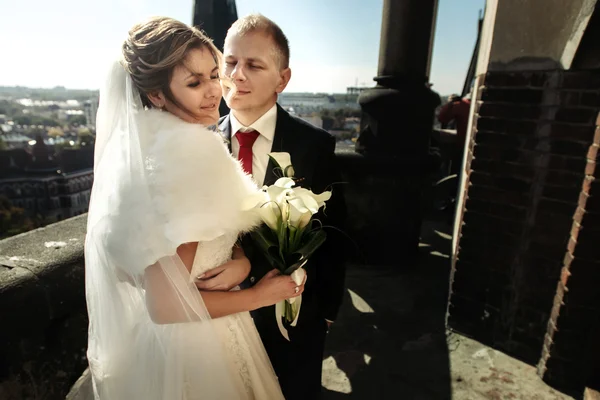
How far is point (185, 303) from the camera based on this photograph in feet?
3.91

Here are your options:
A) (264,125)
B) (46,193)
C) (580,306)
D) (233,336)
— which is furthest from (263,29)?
(46,193)

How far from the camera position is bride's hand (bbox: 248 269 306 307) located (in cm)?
136

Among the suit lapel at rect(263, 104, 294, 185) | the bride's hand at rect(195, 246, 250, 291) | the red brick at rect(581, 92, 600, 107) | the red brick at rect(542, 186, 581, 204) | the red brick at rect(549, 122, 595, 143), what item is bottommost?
the bride's hand at rect(195, 246, 250, 291)

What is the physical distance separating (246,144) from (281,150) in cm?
18

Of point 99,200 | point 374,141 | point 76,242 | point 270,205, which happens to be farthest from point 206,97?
point 374,141

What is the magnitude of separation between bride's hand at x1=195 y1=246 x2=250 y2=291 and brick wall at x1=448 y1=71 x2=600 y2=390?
2020 mm

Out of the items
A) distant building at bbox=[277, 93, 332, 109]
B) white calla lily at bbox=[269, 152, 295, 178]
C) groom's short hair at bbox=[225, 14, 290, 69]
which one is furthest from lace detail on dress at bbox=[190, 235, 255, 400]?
distant building at bbox=[277, 93, 332, 109]

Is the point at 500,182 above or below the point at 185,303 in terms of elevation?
above

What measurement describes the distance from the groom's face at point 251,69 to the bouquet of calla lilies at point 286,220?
45 cm

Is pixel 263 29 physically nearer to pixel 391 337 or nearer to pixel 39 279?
pixel 39 279

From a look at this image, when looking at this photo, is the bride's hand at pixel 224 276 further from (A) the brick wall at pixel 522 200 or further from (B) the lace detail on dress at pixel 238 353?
(A) the brick wall at pixel 522 200

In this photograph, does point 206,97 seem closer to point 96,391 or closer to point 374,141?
point 96,391

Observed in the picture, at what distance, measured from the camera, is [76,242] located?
190 centimetres

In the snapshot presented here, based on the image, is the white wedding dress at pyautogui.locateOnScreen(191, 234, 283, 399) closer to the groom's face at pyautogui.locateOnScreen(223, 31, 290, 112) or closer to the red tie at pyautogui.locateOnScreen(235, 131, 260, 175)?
the red tie at pyautogui.locateOnScreen(235, 131, 260, 175)
